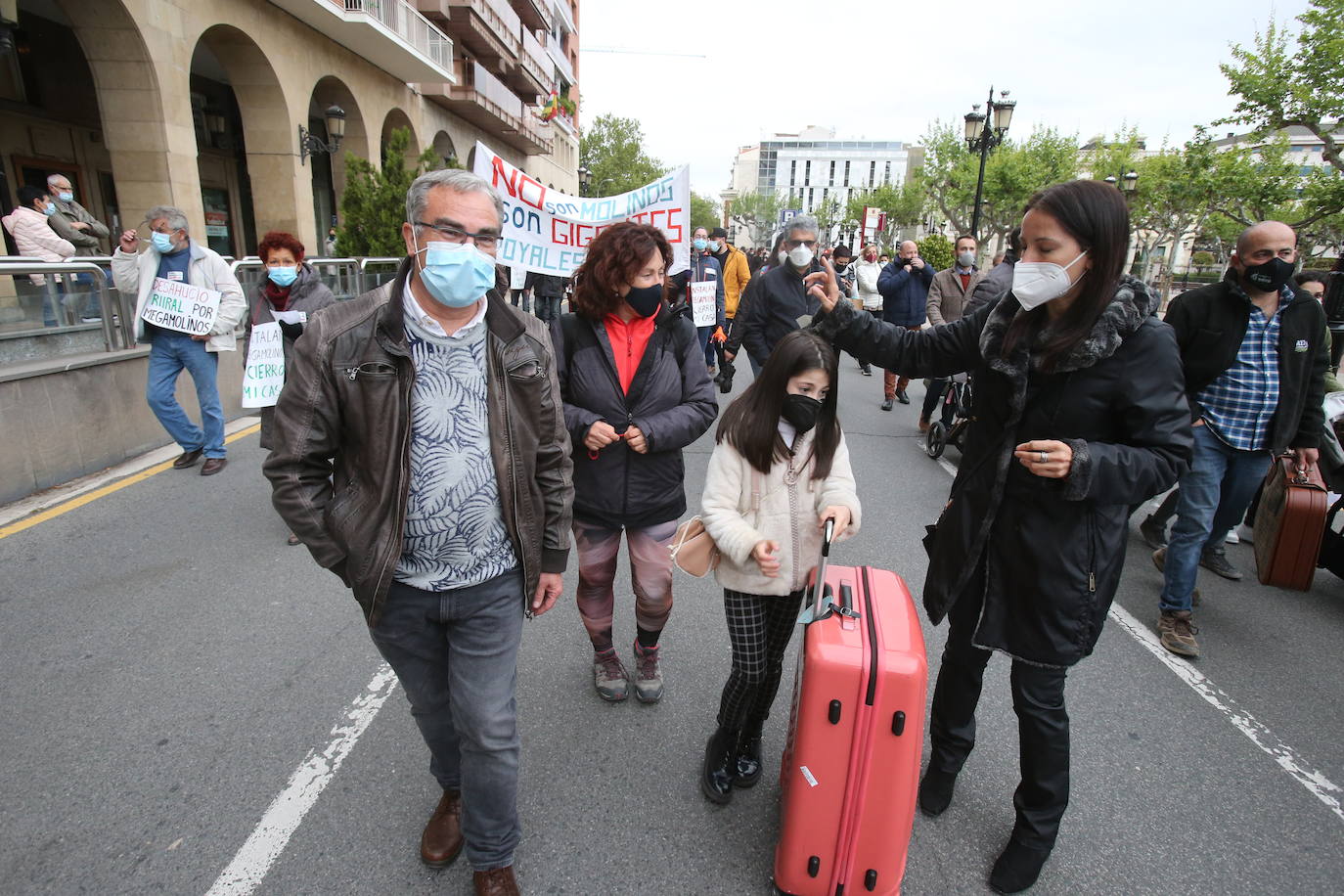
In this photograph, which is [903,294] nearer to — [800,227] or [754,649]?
[800,227]

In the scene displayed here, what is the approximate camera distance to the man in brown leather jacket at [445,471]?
1828 mm

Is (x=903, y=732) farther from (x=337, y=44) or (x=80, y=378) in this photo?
(x=337, y=44)

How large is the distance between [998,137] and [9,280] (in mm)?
20166

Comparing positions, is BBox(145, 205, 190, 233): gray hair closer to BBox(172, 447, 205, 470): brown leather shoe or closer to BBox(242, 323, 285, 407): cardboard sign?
BBox(242, 323, 285, 407): cardboard sign

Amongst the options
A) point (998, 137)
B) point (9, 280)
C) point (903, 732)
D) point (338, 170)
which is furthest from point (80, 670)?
point (998, 137)

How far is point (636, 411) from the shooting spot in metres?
2.79

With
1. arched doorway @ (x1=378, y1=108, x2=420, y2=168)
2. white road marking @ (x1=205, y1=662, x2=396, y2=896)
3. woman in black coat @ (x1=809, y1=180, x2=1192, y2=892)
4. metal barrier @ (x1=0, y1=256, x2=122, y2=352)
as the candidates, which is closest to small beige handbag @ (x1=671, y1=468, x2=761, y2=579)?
woman in black coat @ (x1=809, y1=180, x2=1192, y2=892)

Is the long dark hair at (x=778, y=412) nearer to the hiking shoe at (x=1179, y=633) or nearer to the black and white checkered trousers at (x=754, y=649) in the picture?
the black and white checkered trousers at (x=754, y=649)

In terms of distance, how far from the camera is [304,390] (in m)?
1.80

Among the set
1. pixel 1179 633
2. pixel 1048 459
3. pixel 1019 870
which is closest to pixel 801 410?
pixel 1048 459

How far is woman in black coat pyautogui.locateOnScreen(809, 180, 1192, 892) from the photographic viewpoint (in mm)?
1938

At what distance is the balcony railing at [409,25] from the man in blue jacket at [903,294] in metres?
13.7

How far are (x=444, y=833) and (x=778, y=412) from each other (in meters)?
1.70

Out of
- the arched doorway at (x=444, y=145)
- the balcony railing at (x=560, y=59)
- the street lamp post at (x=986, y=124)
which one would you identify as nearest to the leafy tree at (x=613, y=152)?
the balcony railing at (x=560, y=59)
